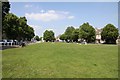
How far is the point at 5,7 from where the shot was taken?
185 ft

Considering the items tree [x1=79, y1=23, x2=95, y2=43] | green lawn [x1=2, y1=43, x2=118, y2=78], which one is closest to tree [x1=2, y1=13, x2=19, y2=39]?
green lawn [x1=2, y1=43, x2=118, y2=78]

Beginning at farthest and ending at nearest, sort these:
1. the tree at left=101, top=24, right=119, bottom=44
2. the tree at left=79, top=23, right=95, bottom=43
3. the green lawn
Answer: the tree at left=79, top=23, right=95, bottom=43 → the tree at left=101, top=24, right=119, bottom=44 → the green lawn

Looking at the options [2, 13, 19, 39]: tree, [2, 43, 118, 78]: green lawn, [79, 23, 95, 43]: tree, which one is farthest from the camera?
[79, 23, 95, 43]: tree

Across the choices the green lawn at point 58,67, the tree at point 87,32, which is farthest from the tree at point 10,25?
the tree at point 87,32

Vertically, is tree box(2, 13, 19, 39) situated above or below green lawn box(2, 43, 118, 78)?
above

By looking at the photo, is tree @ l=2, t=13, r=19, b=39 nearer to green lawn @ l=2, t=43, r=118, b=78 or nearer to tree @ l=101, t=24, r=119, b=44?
green lawn @ l=2, t=43, r=118, b=78

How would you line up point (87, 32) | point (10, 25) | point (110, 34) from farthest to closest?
point (87, 32) < point (110, 34) < point (10, 25)

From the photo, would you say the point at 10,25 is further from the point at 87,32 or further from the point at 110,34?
the point at 87,32

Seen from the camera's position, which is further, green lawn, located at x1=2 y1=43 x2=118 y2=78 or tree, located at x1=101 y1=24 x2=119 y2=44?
tree, located at x1=101 y1=24 x2=119 y2=44

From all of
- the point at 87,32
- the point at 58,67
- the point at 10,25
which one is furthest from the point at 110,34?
the point at 58,67

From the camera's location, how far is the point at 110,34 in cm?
12988

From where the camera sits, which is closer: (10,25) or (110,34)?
(10,25)

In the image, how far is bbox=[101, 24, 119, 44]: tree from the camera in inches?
5113

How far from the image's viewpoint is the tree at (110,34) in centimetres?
12988
